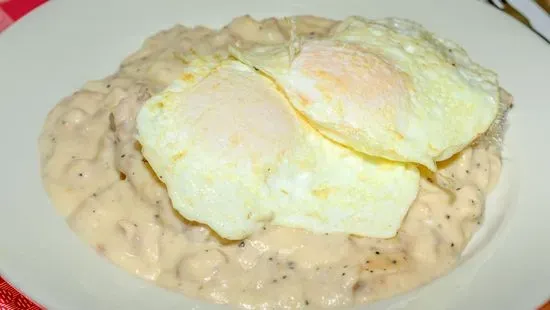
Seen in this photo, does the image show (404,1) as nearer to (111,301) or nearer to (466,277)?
(466,277)

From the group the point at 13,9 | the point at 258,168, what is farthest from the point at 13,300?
the point at 13,9

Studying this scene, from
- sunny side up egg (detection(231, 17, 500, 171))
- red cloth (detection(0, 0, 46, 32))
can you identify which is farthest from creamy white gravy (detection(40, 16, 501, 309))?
red cloth (detection(0, 0, 46, 32))

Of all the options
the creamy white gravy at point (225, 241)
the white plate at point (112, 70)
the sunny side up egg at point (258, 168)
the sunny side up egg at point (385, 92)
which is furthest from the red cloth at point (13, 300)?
the sunny side up egg at point (385, 92)

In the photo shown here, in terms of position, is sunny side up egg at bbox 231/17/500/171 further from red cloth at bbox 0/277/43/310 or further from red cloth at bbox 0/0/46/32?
red cloth at bbox 0/0/46/32

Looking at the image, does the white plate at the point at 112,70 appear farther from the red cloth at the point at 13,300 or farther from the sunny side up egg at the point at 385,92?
the sunny side up egg at the point at 385,92

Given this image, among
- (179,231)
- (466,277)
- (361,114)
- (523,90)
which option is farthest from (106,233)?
(523,90)
